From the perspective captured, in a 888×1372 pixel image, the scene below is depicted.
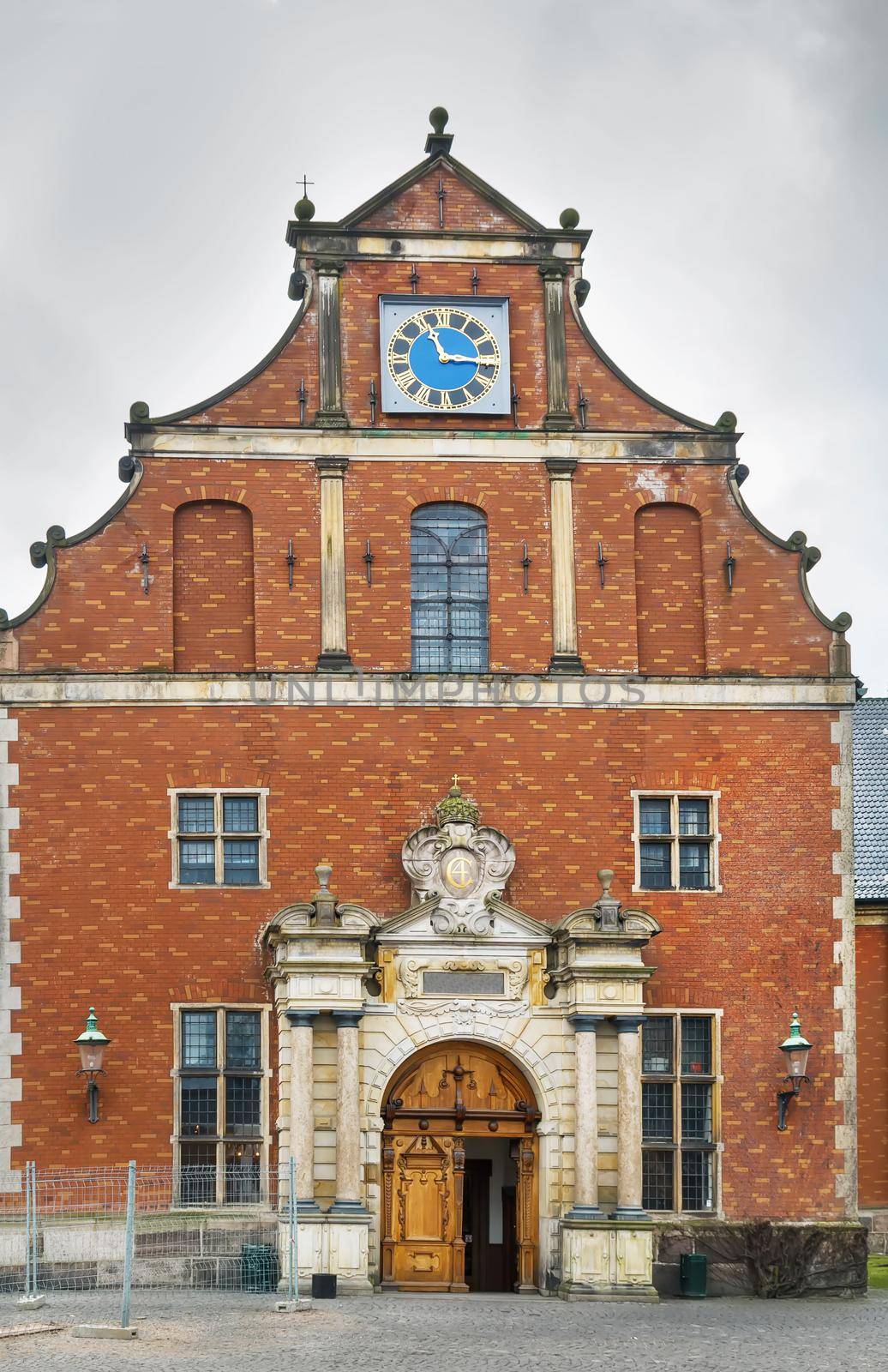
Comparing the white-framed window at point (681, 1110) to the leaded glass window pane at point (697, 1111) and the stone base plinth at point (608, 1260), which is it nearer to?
the leaded glass window pane at point (697, 1111)

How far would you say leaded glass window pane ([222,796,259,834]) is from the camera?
28.7m

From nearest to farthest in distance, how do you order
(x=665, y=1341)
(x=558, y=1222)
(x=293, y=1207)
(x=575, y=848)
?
1. (x=665, y=1341)
2. (x=293, y=1207)
3. (x=558, y=1222)
4. (x=575, y=848)

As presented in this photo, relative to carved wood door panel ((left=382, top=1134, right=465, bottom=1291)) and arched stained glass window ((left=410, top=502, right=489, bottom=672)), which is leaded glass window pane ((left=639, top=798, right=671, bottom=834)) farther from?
carved wood door panel ((left=382, top=1134, right=465, bottom=1291))

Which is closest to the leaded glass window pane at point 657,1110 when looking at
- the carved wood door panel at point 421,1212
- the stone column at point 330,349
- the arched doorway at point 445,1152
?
the arched doorway at point 445,1152

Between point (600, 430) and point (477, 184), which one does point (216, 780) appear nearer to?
point (600, 430)

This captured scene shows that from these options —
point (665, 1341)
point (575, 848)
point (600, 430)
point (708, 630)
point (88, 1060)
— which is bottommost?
point (665, 1341)

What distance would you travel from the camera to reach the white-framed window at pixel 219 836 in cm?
2858

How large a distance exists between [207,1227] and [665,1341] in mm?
6613

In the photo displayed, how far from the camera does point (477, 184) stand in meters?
30.7

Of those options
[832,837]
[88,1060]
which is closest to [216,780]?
[88,1060]

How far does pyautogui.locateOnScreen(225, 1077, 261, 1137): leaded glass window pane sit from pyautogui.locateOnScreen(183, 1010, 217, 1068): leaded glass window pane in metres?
0.40

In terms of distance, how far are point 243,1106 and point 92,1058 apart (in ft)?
6.56

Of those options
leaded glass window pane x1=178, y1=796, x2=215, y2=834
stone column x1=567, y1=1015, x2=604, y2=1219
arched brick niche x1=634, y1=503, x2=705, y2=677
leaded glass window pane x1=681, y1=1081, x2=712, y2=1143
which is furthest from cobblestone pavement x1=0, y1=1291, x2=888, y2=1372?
arched brick niche x1=634, y1=503, x2=705, y2=677

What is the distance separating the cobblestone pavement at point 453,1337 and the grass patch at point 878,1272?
2529 mm
